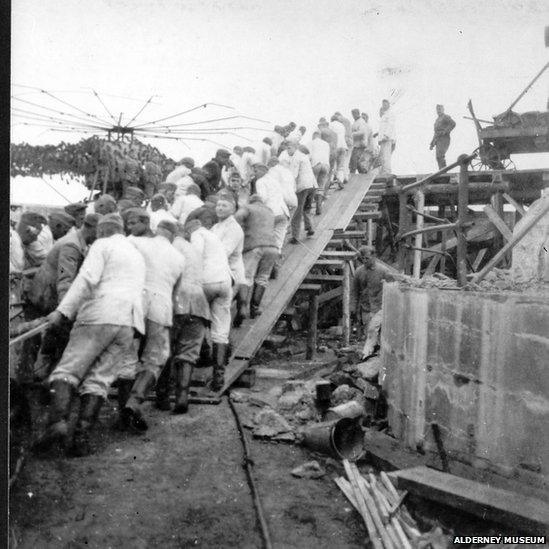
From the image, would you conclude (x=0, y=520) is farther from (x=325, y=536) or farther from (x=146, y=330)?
(x=146, y=330)

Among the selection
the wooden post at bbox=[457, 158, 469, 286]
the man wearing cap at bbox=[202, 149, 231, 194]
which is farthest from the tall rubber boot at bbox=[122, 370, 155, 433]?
the man wearing cap at bbox=[202, 149, 231, 194]

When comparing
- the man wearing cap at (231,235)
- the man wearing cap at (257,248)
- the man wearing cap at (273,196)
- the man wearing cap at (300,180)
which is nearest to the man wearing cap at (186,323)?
the man wearing cap at (231,235)

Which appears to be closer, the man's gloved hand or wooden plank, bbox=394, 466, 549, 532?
wooden plank, bbox=394, 466, 549, 532

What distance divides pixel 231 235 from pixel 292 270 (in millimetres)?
2364

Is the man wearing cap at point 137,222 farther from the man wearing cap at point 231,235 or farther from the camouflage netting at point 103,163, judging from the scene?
the camouflage netting at point 103,163

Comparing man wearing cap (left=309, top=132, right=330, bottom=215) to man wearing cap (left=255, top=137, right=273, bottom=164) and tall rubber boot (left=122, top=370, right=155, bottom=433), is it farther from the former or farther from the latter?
tall rubber boot (left=122, top=370, right=155, bottom=433)

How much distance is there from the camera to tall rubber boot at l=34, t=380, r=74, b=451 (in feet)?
14.2

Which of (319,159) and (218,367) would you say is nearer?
(218,367)

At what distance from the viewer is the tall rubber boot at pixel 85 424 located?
14.5ft

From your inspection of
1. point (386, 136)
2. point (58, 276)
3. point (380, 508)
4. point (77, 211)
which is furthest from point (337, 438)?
point (386, 136)

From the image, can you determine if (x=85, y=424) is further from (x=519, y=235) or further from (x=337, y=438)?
(x=519, y=235)

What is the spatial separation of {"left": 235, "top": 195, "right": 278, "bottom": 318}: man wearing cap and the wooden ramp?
12.0 inches

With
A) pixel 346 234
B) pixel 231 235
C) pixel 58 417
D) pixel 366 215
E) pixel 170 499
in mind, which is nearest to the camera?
pixel 170 499

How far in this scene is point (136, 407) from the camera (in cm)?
500
